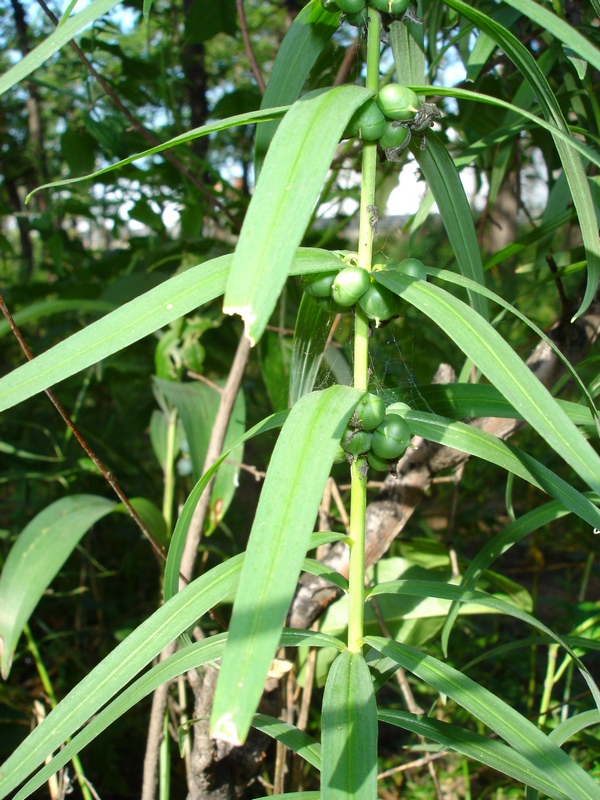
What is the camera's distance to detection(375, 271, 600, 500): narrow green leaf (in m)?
0.29

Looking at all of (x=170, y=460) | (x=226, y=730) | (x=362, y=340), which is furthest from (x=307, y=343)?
(x=170, y=460)

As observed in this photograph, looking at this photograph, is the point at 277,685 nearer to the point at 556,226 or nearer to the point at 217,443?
the point at 217,443

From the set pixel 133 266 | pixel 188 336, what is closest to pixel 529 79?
pixel 188 336

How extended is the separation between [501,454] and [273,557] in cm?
19

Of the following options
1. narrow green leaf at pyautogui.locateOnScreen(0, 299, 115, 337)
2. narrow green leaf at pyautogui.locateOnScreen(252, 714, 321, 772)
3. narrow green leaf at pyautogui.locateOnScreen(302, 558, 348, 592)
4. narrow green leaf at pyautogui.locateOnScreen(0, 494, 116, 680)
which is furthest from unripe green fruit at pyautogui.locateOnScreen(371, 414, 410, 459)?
narrow green leaf at pyautogui.locateOnScreen(0, 299, 115, 337)

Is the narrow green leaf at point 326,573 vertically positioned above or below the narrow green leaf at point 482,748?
above

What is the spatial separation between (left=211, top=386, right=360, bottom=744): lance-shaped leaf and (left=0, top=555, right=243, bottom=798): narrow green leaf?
121mm

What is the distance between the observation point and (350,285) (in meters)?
0.35

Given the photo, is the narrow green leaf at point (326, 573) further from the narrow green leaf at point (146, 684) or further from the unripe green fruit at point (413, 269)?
the unripe green fruit at point (413, 269)

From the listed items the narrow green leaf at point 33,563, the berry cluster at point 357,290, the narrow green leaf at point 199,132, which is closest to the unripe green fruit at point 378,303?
the berry cluster at point 357,290

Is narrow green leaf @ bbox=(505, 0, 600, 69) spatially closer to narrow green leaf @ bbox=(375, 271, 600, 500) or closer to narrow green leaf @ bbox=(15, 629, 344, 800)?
narrow green leaf @ bbox=(375, 271, 600, 500)

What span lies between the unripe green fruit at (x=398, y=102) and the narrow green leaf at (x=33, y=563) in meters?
0.58

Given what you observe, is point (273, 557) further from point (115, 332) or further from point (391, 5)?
point (391, 5)

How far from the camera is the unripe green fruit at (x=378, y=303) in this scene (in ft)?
1.17
